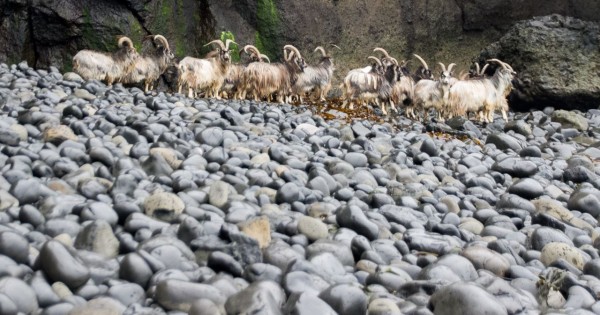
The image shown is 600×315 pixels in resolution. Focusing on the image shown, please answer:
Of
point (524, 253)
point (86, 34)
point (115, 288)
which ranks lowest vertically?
point (524, 253)

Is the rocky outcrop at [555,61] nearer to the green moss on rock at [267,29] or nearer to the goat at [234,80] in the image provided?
the green moss on rock at [267,29]

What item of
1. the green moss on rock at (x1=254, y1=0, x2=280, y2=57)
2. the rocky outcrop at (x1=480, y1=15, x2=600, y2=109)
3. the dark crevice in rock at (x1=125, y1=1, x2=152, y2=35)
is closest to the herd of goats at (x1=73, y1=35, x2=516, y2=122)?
the dark crevice in rock at (x1=125, y1=1, x2=152, y2=35)

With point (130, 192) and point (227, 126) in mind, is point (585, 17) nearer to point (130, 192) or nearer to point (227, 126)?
point (227, 126)

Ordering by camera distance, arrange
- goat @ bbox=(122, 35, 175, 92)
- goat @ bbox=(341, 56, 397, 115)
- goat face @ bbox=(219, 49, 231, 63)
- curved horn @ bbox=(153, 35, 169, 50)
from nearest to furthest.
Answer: goat @ bbox=(341, 56, 397, 115), goat face @ bbox=(219, 49, 231, 63), goat @ bbox=(122, 35, 175, 92), curved horn @ bbox=(153, 35, 169, 50)

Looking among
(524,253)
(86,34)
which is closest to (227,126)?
(524,253)

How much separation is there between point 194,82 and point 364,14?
576 cm

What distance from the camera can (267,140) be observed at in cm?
762

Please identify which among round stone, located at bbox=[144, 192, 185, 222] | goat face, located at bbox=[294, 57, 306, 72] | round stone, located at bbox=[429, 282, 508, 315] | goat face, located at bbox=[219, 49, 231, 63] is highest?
goat face, located at bbox=[219, 49, 231, 63]

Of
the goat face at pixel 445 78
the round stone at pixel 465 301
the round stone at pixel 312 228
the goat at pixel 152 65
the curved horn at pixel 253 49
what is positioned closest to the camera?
the round stone at pixel 465 301

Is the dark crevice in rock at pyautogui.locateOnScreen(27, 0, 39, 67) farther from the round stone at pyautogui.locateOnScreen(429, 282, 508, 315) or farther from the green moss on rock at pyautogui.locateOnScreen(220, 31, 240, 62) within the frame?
the round stone at pyautogui.locateOnScreen(429, 282, 508, 315)

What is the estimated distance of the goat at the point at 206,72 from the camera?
12430 mm

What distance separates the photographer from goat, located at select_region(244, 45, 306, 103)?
12.9m

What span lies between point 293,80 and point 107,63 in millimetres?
3436

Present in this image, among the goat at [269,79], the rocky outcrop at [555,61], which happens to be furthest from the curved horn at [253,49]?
the rocky outcrop at [555,61]
